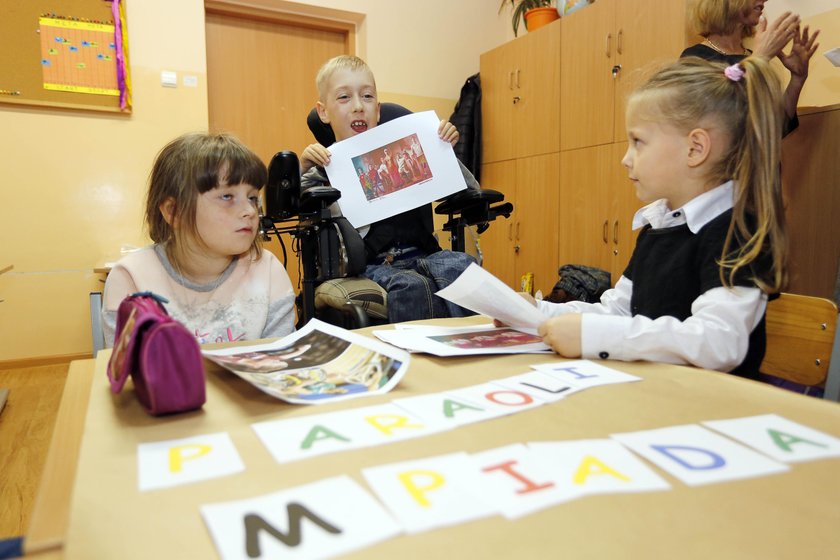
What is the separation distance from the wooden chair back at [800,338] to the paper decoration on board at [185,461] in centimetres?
89

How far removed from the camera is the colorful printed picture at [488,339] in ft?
2.63

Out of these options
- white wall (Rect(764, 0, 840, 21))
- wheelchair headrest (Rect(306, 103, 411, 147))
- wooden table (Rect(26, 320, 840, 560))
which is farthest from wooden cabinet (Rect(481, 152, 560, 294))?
wooden table (Rect(26, 320, 840, 560))

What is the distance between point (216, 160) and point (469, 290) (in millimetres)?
707

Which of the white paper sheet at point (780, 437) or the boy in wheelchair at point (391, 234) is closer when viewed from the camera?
the white paper sheet at point (780, 437)

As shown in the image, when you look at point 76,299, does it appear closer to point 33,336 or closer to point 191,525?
point 33,336

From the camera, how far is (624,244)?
2928mm

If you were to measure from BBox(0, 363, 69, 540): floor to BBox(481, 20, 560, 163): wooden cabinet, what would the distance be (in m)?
2.84

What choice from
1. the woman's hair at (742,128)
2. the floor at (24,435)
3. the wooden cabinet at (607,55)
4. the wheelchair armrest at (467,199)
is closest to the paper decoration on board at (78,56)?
Result: the floor at (24,435)

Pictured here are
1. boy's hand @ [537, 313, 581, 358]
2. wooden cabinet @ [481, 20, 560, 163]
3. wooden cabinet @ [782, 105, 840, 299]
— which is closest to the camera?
boy's hand @ [537, 313, 581, 358]

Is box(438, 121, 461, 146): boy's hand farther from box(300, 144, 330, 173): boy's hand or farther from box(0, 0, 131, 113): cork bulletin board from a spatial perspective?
box(0, 0, 131, 113): cork bulletin board

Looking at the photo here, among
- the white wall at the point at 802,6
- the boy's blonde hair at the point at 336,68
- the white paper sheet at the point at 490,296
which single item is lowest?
the white paper sheet at the point at 490,296

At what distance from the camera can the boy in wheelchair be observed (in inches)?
59.5

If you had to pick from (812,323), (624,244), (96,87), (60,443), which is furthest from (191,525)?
(96,87)

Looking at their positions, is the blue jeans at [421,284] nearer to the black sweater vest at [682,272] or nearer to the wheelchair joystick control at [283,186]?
the wheelchair joystick control at [283,186]
